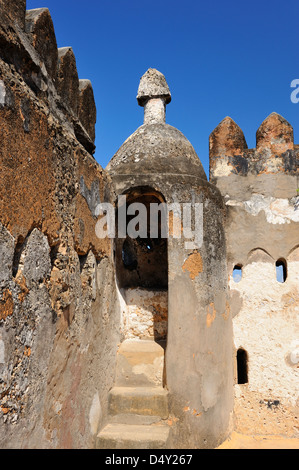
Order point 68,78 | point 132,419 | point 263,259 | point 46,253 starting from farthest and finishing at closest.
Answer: point 263,259 < point 132,419 < point 68,78 < point 46,253

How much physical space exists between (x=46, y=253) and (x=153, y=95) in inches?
165

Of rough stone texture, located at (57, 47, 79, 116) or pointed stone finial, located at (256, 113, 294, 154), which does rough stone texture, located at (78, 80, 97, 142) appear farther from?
pointed stone finial, located at (256, 113, 294, 154)

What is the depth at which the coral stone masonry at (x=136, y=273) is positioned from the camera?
2.22m

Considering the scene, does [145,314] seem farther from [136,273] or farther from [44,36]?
[44,36]

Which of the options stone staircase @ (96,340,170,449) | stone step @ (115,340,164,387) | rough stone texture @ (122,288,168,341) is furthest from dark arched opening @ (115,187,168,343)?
stone step @ (115,340,164,387)

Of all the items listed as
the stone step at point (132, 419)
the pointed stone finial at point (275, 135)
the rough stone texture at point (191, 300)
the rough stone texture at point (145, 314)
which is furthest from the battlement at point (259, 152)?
the stone step at point (132, 419)

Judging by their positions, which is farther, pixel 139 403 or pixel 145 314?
pixel 145 314

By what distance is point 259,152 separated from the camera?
5.66 m

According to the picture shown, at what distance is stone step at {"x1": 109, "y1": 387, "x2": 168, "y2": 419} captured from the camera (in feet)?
12.6

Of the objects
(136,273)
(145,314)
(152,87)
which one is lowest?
(145,314)

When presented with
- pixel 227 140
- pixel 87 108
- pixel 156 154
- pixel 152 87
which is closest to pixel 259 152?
pixel 227 140

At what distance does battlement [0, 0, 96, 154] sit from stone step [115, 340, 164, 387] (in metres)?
2.27

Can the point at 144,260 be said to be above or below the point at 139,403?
above

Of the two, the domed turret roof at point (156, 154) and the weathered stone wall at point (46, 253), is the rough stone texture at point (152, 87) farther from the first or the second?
the weathered stone wall at point (46, 253)
